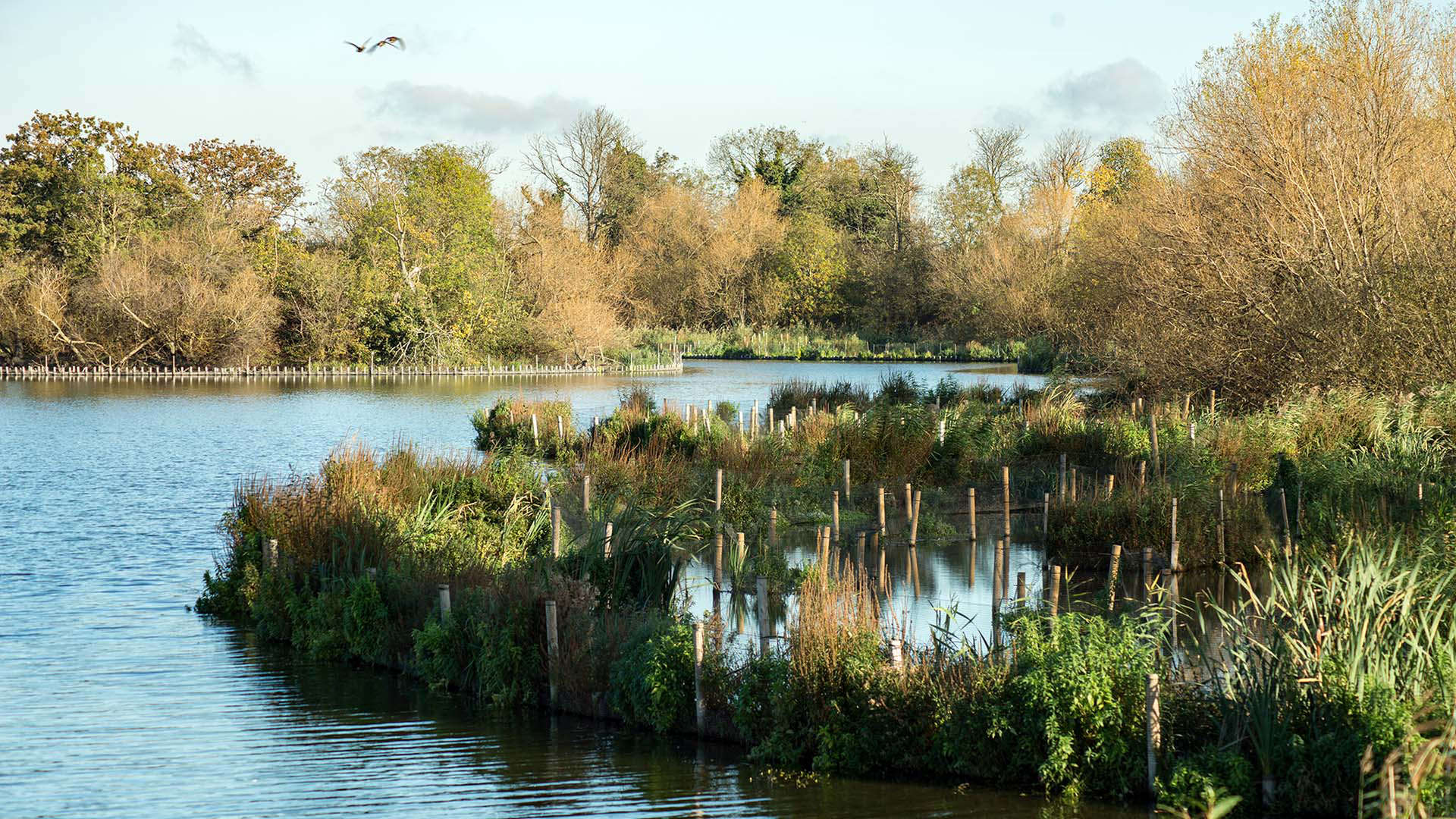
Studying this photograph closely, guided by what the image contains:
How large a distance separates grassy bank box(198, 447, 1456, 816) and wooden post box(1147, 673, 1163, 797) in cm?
8

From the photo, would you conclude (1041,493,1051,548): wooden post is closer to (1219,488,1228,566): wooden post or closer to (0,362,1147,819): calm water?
(0,362,1147,819): calm water

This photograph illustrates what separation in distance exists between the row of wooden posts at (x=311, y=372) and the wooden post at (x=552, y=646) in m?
45.5

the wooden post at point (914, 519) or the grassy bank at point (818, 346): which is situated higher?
the grassy bank at point (818, 346)

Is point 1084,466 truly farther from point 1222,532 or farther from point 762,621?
point 762,621

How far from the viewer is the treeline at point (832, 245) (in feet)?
69.2

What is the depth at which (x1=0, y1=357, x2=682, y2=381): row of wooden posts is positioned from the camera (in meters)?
52.1

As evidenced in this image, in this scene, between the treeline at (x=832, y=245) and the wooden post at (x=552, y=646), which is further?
the treeline at (x=832, y=245)

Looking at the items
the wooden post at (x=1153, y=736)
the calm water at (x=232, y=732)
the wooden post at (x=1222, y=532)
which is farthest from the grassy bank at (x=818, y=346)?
the wooden post at (x=1153, y=736)

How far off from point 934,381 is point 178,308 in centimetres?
3063

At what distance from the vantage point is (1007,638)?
30.7ft

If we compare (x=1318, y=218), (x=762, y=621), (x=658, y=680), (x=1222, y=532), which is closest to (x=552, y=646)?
(x=658, y=680)

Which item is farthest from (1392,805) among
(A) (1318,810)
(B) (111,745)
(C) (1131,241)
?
(C) (1131,241)

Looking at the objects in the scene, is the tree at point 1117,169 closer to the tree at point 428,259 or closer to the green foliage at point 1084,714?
the tree at point 428,259

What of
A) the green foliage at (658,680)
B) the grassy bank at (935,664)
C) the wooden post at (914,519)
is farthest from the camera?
the wooden post at (914,519)
